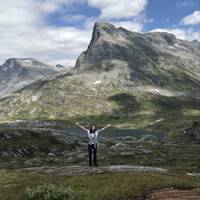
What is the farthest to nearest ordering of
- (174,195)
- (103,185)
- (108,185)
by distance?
(103,185) → (108,185) → (174,195)

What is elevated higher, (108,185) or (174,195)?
(108,185)

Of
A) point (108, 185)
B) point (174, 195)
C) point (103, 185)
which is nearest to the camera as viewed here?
point (174, 195)

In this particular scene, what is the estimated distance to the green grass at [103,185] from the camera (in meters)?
40.6

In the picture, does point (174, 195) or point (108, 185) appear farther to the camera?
point (108, 185)

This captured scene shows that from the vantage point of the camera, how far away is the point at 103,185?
43625 mm

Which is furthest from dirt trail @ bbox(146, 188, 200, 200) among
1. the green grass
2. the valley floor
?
the green grass

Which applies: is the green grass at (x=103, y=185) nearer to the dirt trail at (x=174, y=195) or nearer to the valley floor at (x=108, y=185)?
the valley floor at (x=108, y=185)

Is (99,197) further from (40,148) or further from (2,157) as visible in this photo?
(40,148)

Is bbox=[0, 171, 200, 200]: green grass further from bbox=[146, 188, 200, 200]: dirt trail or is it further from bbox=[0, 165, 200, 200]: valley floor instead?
bbox=[146, 188, 200, 200]: dirt trail

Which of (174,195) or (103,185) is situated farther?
(103,185)

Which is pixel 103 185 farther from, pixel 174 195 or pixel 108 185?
pixel 174 195

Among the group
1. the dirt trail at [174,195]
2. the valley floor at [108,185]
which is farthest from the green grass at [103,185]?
the dirt trail at [174,195]

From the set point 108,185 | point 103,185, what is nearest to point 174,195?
point 108,185

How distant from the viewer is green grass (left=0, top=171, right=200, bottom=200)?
133 feet
